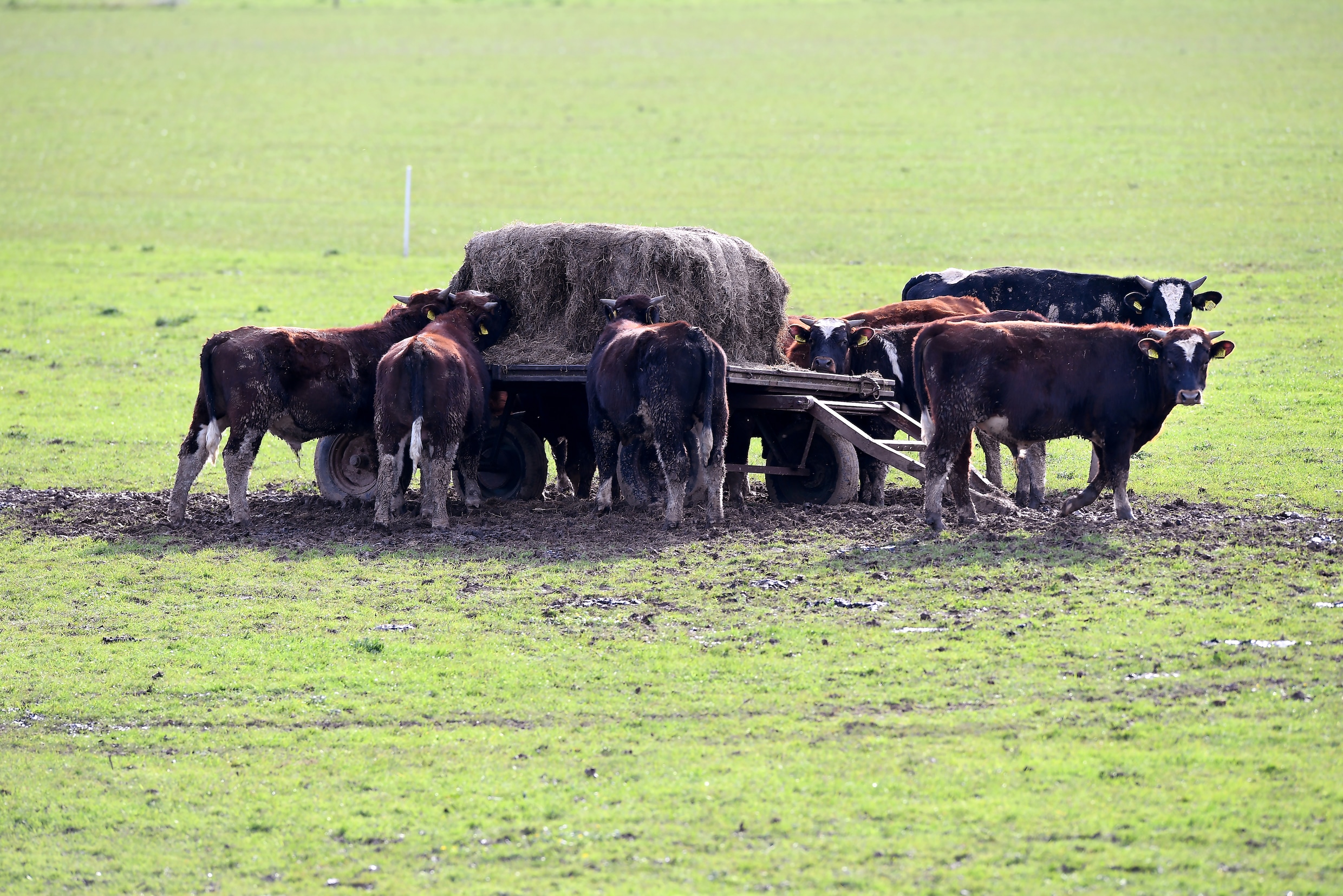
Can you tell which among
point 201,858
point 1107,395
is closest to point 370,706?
point 201,858

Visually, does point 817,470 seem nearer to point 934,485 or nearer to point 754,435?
point 754,435

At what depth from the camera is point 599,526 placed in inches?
599

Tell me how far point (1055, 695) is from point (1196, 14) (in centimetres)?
5975

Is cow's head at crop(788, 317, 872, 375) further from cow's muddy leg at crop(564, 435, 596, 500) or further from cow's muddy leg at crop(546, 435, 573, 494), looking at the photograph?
cow's muddy leg at crop(546, 435, 573, 494)

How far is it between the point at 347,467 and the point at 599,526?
3.49m

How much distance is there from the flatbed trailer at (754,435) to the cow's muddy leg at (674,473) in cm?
90

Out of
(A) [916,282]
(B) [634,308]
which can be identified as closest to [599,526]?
(B) [634,308]

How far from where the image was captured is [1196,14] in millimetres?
63750

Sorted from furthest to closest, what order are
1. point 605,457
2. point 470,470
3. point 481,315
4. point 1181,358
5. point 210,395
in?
point 481,315
point 470,470
point 210,395
point 605,457
point 1181,358

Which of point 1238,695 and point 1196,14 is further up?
point 1196,14

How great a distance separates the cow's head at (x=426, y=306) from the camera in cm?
1714

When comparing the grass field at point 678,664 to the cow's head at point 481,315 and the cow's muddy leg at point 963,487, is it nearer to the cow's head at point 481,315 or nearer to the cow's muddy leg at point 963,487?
the cow's muddy leg at point 963,487

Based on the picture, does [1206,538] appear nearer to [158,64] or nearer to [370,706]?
[370,706]

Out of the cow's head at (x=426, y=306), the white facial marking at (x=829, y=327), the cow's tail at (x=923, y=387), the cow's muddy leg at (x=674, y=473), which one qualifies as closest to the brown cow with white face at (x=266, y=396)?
the cow's head at (x=426, y=306)
